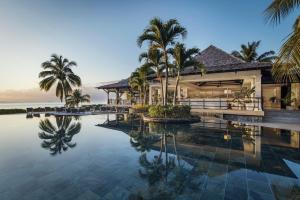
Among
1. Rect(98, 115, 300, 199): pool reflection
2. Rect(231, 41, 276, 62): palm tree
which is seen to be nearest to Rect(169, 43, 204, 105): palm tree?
Rect(98, 115, 300, 199): pool reflection

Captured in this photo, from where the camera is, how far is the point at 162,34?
41.9 ft

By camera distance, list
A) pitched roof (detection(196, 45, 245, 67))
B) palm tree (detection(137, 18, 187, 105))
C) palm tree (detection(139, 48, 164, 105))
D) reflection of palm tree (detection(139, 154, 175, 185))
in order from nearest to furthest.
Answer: reflection of palm tree (detection(139, 154, 175, 185)) → palm tree (detection(137, 18, 187, 105)) → palm tree (detection(139, 48, 164, 105)) → pitched roof (detection(196, 45, 245, 67))

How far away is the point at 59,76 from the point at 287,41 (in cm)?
2753

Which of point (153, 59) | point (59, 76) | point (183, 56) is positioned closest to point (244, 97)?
point (183, 56)

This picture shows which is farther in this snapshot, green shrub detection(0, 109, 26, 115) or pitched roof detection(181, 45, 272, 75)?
green shrub detection(0, 109, 26, 115)

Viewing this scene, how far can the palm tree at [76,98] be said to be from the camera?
1046 inches

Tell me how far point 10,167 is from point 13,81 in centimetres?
2526

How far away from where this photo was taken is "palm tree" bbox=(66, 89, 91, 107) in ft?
87.1

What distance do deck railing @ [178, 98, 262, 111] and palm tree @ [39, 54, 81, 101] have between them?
1854 centimetres

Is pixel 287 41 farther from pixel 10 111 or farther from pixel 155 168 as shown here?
pixel 10 111

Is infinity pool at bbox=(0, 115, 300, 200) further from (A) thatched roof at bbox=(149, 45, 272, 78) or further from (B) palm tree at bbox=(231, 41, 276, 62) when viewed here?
(B) palm tree at bbox=(231, 41, 276, 62)

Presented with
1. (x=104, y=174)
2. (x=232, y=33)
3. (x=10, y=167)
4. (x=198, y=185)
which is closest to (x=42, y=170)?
(x=10, y=167)

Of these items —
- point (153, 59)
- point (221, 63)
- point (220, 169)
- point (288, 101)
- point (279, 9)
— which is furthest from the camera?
point (288, 101)

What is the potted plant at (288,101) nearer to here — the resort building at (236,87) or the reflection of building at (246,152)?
the resort building at (236,87)
